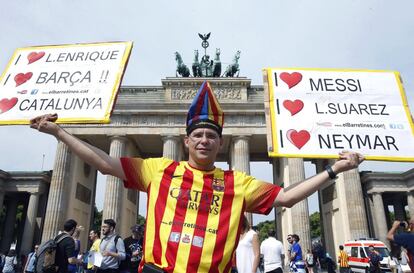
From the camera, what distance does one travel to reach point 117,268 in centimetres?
780

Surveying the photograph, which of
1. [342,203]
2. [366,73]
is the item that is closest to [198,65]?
[342,203]

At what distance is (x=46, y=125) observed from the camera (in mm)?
2957

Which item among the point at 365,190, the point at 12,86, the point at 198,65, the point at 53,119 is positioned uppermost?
the point at 198,65

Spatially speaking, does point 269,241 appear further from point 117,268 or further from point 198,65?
point 198,65

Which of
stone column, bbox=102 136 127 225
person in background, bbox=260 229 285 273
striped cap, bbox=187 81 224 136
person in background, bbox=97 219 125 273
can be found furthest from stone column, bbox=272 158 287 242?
striped cap, bbox=187 81 224 136

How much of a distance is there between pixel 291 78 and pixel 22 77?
11.1ft

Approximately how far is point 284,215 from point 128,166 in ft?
108

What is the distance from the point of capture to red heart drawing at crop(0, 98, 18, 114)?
4.07m

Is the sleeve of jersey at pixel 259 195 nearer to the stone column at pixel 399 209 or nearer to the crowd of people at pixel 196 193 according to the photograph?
the crowd of people at pixel 196 193

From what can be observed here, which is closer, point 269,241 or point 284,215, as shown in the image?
point 269,241

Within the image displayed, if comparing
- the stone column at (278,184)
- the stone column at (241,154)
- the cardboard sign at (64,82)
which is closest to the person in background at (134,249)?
the cardboard sign at (64,82)

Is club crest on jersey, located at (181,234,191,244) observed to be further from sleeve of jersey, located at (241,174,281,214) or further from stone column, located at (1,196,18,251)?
stone column, located at (1,196,18,251)

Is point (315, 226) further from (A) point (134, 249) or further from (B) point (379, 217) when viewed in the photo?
(A) point (134, 249)

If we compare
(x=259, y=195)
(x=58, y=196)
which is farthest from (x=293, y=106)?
(x=58, y=196)
